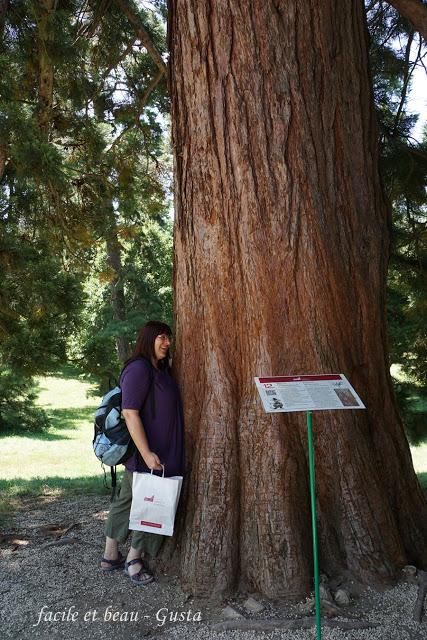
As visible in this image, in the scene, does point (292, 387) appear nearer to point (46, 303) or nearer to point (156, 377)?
point (156, 377)

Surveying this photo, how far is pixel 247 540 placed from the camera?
3715 mm

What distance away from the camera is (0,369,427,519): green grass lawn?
7.41m

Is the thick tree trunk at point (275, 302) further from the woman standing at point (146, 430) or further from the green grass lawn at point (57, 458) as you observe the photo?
the green grass lawn at point (57, 458)

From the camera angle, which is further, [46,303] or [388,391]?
[46,303]

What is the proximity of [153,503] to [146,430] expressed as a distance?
18.4 inches

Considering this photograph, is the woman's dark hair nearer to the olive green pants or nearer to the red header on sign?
the olive green pants

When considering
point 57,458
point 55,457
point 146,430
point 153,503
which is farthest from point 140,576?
point 55,457

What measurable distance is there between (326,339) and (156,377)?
1116 millimetres

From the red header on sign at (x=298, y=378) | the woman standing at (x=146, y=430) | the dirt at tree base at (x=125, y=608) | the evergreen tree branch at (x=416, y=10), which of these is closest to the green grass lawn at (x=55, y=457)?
the dirt at tree base at (x=125, y=608)

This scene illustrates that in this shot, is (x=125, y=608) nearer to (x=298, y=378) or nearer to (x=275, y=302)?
(x=298, y=378)

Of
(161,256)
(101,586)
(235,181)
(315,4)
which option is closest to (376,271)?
(235,181)

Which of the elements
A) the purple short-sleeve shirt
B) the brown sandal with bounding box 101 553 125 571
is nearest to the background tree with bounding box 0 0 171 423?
the purple short-sleeve shirt

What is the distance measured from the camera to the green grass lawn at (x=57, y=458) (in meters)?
7.41

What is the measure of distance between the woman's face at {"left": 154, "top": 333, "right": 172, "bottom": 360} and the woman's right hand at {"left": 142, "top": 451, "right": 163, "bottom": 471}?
64 cm
